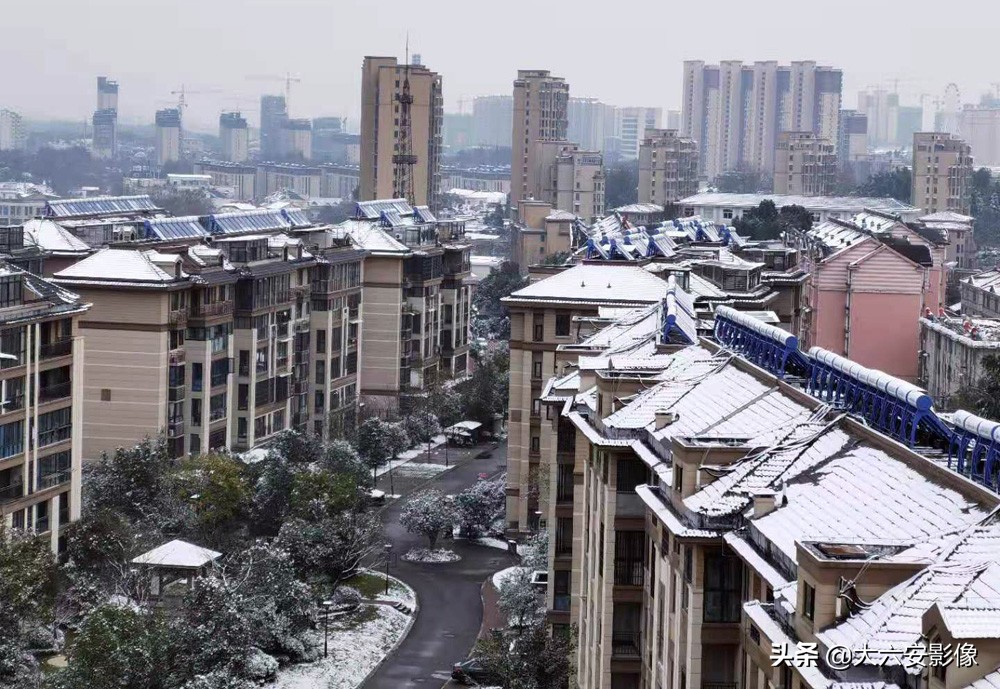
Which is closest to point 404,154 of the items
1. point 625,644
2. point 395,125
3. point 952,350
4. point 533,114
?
point 395,125

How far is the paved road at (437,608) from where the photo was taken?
35000mm

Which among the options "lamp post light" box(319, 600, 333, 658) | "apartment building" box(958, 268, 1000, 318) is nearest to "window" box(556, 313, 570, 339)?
"lamp post light" box(319, 600, 333, 658)

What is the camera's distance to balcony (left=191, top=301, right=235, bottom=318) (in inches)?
1964

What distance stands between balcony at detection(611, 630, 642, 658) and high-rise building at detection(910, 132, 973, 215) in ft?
374

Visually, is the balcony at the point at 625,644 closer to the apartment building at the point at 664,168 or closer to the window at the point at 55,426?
the window at the point at 55,426

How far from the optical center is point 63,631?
34.3 meters

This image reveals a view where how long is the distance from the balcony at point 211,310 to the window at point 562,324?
10.3 metres

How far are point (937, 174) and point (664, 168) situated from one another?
22979 millimetres

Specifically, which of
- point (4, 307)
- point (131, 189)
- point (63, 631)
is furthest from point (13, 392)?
point (131, 189)

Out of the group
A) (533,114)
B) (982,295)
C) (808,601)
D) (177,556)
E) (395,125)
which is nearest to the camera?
(808,601)

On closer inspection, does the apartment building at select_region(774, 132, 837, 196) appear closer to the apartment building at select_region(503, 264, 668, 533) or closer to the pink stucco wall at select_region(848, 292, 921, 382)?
the pink stucco wall at select_region(848, 292, 921, 382)

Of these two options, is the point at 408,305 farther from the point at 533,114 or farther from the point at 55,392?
the point at 533,114

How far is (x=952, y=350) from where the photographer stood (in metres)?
57.8

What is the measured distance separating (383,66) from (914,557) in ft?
358
